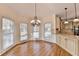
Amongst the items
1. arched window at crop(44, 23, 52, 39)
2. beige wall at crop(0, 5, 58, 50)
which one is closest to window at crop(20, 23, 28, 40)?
beige wall at crop(0, 5, 58, 50)

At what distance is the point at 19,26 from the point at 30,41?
3.55ft

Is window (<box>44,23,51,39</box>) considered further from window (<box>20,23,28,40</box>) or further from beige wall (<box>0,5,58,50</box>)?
window (<box>20,23,28,40</box>)

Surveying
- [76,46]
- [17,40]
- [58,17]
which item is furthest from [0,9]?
[58,17]

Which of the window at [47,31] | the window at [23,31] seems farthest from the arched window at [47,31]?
the window at [23,31]

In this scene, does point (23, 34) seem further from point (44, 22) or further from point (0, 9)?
point (0, 9)

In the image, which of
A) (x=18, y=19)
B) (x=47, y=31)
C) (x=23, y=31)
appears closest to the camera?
(x=18, y=19)

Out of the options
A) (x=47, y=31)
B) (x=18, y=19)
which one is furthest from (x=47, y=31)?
(x=18, y=19)

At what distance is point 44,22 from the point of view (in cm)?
604

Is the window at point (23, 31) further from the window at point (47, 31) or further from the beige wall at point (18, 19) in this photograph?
the window at point (47, 31)

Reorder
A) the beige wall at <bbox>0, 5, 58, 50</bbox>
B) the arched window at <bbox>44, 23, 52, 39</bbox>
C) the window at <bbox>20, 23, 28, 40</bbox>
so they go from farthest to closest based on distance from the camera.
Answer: the arched window at <bbox>44, 23, 52, 39</bbox> → the window at <bbox>20, 23, 28, 40</bbox> → the beige wall at <bbox>0, 5, 58, 50</bbox>

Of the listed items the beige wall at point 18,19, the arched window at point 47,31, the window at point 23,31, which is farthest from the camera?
the arched window at point 47,31

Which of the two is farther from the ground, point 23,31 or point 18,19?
point 18,19

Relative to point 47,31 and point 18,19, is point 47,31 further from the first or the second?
point 18,19

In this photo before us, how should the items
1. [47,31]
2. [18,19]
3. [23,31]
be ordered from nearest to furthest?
[18,19], [23,31], [47,31]
